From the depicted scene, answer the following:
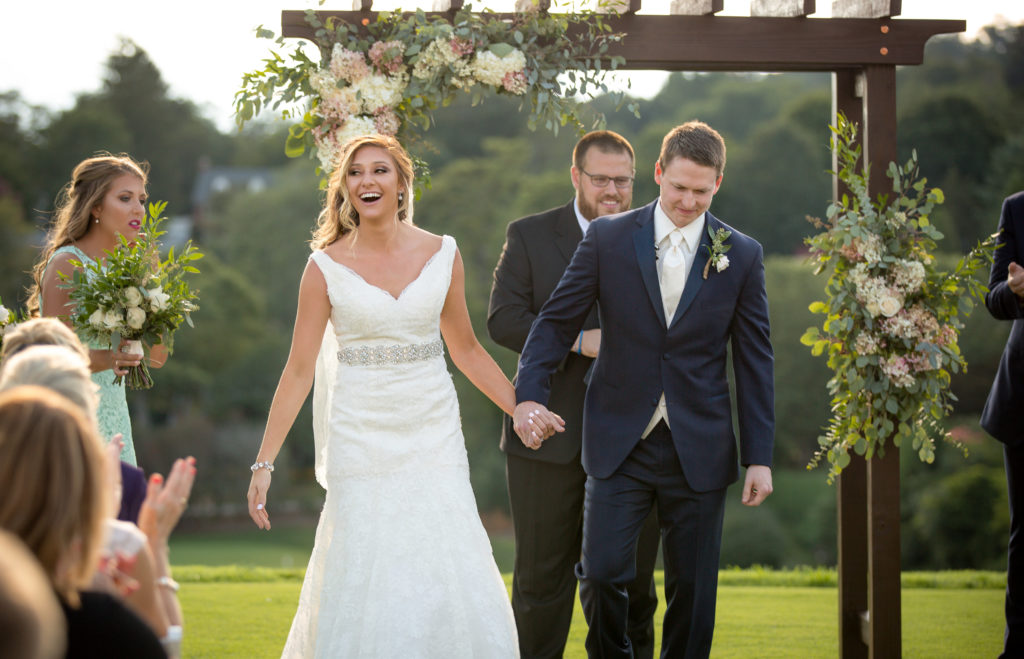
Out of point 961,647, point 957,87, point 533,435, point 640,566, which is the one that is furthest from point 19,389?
point 957,87

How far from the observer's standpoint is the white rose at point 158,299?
486 centimetres

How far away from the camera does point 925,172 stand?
37.9 meters

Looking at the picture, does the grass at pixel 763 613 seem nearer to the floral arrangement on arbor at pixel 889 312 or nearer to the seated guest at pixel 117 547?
the floral arrangement on arbor at pixel 889 312

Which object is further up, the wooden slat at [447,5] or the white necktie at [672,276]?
the wooden slat at [447,5]

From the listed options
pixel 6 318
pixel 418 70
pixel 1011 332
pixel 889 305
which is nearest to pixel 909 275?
pixel 889 305

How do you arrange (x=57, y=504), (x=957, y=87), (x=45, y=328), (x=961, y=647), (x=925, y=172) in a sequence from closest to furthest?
(x=57, y=504), (x=45, y=328), (x=961, y=647), (x=925, y=172), (x=957, y=87)

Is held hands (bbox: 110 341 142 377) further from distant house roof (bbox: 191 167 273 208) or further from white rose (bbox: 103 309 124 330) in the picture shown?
distant house roof (bbox: 191 167 273 208)

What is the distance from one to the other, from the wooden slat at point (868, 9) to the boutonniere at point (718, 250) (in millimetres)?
1682

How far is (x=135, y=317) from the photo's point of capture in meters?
4.80

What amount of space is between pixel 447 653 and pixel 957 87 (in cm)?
4186

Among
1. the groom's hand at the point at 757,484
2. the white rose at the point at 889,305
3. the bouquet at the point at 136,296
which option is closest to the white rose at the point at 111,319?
the bouquet at the point at 136,296

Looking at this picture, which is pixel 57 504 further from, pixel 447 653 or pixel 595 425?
pixel 595 425

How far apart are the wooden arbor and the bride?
3.96ft

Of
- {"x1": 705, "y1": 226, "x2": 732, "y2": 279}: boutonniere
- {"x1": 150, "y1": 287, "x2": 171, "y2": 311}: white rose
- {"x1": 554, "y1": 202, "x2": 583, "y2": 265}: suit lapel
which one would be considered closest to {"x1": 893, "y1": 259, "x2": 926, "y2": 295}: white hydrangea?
{"x1": 705, "y1": 226, "x2": 732, "y2": 279}: boutonniere
